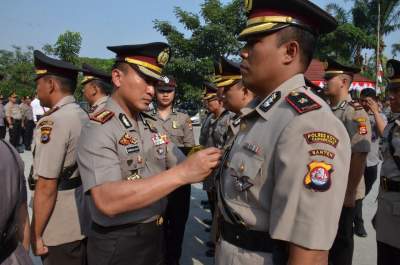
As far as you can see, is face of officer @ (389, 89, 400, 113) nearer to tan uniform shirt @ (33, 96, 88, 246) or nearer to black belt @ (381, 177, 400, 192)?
black belt @ (381, 177, 400, 192)

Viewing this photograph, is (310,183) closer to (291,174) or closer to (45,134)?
(291,174)

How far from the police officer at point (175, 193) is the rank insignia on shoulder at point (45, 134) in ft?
3.38

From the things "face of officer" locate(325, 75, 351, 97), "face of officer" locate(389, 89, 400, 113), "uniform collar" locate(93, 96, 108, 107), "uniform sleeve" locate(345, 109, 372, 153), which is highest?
"face of officer" locate(325, 75, 351, 97)

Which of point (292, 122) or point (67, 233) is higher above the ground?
point (292, 122)

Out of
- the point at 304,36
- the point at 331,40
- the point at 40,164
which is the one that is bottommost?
the point at 40,164

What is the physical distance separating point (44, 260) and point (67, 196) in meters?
0.53

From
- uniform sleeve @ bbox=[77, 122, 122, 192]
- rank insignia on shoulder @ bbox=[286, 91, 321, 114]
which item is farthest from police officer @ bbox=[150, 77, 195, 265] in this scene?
rank insignia on shoulder @ bbox=[286, 91, 321, 114]

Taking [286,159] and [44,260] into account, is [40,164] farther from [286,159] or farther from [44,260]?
[286,159]

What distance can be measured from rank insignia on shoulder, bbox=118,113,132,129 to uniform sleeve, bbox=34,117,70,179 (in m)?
0.64

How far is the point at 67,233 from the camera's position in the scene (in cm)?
283

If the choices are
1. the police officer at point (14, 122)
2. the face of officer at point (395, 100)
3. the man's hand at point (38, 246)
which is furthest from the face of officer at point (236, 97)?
the police officer at point (14, 122)

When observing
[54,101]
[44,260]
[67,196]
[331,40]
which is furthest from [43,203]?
[331,40]

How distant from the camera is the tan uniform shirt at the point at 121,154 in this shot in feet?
6.61

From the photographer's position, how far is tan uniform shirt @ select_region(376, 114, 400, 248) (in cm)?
278
